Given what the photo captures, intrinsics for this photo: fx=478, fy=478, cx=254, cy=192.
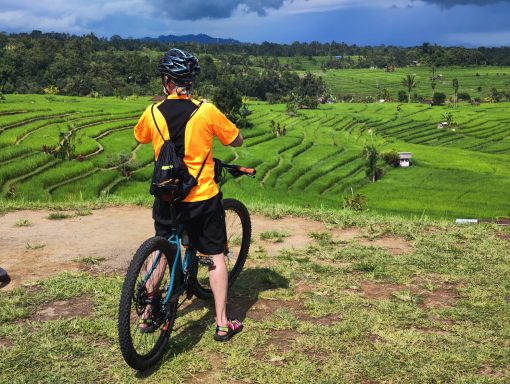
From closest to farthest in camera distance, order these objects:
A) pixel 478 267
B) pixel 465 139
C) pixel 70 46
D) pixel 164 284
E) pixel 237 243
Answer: pixel 164 284 < pixel 478 267 < pixel 237 243 < pixel 465 139 < pixel 70 46

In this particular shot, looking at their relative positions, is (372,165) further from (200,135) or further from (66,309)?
(200,135)

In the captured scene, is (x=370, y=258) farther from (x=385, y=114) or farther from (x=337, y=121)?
(x=385, y=114)

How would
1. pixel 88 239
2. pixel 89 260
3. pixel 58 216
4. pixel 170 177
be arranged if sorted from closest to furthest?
pixel 170 177, pixel 89 260, pixel 88 239, pixel 58 216

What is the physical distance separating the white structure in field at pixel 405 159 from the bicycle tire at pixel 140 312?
222 ft

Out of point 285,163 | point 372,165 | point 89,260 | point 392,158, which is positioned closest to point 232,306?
point 89,260

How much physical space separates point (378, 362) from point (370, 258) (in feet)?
9.36

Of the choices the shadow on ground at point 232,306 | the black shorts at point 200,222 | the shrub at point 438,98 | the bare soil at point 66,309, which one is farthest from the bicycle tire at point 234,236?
the shrub at point 438,98

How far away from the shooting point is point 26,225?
8.84m

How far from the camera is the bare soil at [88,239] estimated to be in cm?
686

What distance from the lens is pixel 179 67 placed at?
4.43m

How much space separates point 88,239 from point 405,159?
217 ft

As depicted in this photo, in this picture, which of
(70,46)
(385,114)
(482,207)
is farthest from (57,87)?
(482,207)

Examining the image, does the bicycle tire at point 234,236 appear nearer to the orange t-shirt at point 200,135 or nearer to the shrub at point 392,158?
the orange t-shirt at point 200,135

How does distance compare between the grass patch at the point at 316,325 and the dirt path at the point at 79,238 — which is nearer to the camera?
the grass patch at the point at 316,325
